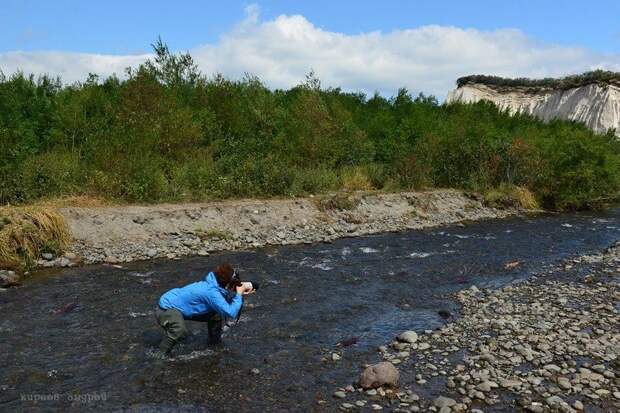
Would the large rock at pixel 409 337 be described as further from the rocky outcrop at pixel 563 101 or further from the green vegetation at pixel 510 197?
the rocky outcrop at pixel 563 101

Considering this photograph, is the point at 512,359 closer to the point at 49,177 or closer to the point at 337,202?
the point at 337,202

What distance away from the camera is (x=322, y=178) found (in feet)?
83.0

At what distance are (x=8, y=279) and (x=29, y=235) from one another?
2263 millimetres

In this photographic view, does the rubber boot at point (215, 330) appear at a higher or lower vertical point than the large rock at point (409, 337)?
higher

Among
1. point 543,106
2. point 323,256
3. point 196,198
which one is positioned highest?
point 543,106

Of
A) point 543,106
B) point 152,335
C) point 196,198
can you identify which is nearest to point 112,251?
point 196,198

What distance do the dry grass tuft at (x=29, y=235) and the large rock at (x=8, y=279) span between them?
50 centimetres

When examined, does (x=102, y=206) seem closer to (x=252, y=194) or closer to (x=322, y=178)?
(x=252, y=194)

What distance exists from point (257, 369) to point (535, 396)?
4.16m

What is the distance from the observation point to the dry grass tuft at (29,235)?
13.7 meters

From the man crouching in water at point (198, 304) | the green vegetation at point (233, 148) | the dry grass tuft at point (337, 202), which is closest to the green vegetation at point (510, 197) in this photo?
the green vegetation at point (233, 148)

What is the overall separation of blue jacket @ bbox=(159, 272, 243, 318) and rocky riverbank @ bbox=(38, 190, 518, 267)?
726 cm

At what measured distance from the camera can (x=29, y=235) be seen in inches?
567

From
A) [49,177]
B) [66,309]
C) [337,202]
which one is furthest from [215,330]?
[337,202]
